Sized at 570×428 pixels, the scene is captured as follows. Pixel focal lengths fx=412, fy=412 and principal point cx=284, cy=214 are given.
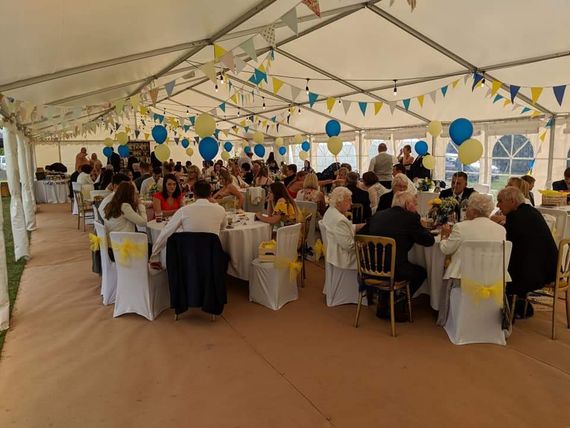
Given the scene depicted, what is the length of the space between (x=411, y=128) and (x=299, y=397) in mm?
9949

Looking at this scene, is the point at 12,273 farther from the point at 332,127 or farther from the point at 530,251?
the point at 332,127

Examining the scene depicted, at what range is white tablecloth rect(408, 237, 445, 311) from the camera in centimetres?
344

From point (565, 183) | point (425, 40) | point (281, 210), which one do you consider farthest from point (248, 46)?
point (565, 183)

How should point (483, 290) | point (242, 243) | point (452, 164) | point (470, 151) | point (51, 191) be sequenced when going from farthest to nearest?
point (51, 191), point (452, 164), point (470, 151), point (242, 243), point (483, 290)

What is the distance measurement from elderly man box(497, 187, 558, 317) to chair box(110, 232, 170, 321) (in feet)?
9.67

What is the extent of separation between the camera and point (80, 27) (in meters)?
3.44

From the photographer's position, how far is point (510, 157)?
9.16m

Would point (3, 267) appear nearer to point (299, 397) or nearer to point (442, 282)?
point (299, 397)

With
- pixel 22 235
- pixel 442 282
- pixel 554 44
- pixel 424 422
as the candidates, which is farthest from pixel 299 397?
pixel 554 44

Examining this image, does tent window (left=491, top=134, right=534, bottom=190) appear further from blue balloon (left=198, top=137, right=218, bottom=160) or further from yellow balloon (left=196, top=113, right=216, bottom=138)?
yellow balloon (left=196, top=113, right=216, bottom=138)

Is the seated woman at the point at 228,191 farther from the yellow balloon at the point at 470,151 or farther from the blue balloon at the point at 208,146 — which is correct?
the yellow balloon at the point at 470,151

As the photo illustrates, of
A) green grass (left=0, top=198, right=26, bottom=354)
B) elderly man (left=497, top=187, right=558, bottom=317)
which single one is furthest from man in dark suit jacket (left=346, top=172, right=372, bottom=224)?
green grass (left=0, top=198, right=26, bottom=354)

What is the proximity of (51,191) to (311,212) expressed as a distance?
1080 centimetres

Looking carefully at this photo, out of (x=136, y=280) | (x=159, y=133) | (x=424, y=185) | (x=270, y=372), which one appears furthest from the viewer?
(x=159, y=133)
